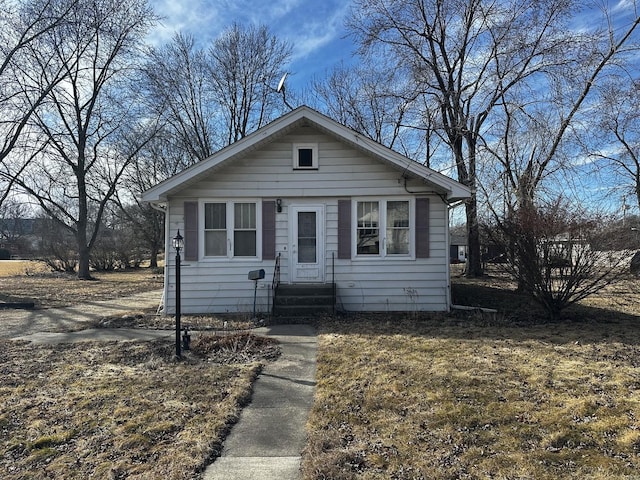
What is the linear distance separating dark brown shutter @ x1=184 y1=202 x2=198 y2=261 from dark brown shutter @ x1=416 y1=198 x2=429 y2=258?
5155 mm

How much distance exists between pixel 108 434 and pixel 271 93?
25.9m

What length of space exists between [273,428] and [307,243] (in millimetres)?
6352

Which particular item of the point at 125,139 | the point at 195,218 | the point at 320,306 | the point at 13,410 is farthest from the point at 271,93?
the point at 13,410

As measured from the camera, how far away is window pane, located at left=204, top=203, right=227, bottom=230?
986cm

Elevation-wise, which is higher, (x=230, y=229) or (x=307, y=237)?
(x=230, y=229)

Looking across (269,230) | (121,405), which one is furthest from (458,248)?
(121,405)

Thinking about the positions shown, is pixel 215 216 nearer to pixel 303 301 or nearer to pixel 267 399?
pixel 303 301

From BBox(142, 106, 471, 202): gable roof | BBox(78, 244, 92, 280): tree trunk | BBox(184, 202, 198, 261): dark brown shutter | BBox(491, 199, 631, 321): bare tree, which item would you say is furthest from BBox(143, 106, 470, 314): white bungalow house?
BBox(78, 244, 92, 280): tree trunk

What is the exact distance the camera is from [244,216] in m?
9.90

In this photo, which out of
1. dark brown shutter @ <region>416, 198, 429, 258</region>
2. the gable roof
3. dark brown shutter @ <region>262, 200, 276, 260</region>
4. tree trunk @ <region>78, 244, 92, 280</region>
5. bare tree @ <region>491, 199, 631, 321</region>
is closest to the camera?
bare tree @ <region>491, 199, 631, 321</region>

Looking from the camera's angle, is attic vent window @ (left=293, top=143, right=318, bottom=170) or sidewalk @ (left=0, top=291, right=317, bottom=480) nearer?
sidewalk @ (left=0, top=291, right=317, bottom=480)

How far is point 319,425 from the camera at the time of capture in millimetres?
3766

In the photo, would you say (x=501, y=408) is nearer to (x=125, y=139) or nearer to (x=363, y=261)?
(x=363, y=261)

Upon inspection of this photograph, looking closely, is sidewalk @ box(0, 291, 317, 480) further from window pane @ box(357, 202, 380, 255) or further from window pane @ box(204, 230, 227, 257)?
window pane @ box(357, 202, 380, 255)
